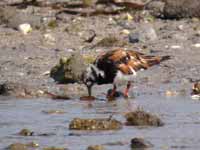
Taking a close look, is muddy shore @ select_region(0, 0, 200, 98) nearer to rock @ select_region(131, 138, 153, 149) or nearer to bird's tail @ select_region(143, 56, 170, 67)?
bird's tail @ select_region(143, 56, 170, 67)

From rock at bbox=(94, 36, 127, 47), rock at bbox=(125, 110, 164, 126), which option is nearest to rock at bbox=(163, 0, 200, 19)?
rock at bbox=(94, 36, 127, 47)

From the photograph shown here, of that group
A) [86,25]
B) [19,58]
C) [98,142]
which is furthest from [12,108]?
[86,25]

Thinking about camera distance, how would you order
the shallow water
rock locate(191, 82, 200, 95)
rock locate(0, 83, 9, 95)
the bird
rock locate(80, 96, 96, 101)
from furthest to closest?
the bird, rock locate(0, 83, 9, 95), rock locate(80, 96, 96, 101), rock locate(191, 82, 200, 95), the shallow water

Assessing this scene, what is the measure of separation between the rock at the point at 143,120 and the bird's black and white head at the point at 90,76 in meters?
2.07

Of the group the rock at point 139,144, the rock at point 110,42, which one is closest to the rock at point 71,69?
the rock at point 110,42

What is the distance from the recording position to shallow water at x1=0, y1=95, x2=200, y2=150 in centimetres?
711

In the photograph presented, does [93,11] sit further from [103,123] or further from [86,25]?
[103,123]

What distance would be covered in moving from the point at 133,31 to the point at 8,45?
5.90ft

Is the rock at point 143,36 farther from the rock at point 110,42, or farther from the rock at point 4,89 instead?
the rock at point 4,89

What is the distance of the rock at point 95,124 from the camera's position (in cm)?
759

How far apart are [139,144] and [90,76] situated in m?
3.26

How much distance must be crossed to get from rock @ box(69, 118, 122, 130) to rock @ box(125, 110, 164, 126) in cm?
15

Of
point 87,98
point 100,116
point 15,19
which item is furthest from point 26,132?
point 15,19

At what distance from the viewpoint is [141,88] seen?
402 inches
